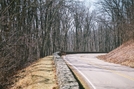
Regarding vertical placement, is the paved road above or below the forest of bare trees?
below

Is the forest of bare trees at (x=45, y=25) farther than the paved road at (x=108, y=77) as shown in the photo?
Yes

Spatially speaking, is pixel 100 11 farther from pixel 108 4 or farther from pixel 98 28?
pixel 98 28

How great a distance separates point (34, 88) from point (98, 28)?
277 ft

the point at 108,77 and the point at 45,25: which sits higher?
the point at 45,25

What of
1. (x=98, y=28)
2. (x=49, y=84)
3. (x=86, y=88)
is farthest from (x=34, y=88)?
(x=98, y=28)

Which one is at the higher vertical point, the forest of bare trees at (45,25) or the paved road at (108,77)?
the forest of bare trees at (45,25)

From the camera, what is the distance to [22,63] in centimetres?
2556

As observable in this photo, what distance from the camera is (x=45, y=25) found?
42.0 metres

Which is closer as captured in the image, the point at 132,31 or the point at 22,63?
the point at 22,63

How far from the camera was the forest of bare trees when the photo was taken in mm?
18578

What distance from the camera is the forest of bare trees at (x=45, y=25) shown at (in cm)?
1858

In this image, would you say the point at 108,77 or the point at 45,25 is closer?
the point at 108,77

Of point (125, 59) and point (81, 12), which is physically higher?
point (81, 12)

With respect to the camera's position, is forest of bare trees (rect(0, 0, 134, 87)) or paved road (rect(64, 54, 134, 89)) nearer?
paved road (rect(64, 54, 134, 89))
